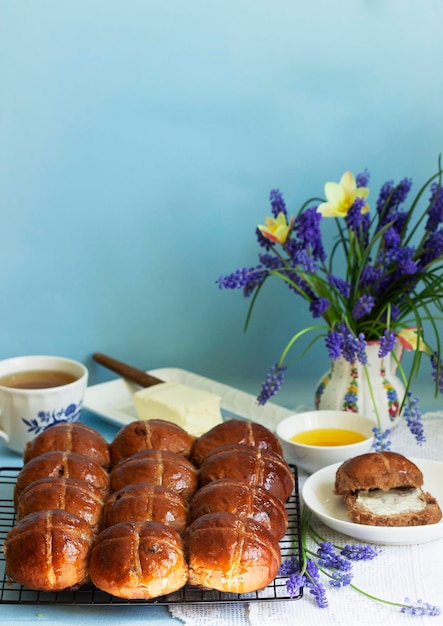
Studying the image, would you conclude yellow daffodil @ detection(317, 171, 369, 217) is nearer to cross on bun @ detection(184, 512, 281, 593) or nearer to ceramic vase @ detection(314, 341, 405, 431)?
ceramic vase @ detection(314, 341, 405, 431)

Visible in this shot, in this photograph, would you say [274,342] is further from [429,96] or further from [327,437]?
[429,96]

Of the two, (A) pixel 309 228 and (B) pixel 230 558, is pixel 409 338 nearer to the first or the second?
(A) pixel 309 228

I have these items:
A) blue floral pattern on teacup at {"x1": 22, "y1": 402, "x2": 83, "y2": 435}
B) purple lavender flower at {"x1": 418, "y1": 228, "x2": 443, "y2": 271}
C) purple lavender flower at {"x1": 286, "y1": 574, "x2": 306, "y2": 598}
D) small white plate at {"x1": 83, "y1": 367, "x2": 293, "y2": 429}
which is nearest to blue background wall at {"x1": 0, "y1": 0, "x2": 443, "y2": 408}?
small white plate at {"x1": 83, "y1": 367, "x2": 293, "y2": 429}

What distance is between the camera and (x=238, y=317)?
2.22m

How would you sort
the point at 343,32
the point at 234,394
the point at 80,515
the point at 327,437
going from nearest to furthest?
the point at 80,515 → the point at 327,437 → the point at 343,32 → the point at 234,394

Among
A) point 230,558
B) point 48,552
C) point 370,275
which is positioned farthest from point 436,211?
point 48,552

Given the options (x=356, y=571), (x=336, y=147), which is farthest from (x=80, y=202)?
(x=356, y=571)

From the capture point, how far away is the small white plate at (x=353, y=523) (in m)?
1.43

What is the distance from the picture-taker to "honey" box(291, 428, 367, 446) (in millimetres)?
1780

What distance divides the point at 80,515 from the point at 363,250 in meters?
0.85

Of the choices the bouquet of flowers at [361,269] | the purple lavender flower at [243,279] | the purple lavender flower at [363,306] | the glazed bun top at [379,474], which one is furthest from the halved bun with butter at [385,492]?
the purple lavender flower at [243,279]

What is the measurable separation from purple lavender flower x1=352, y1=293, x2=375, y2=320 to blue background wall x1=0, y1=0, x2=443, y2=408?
402 mm

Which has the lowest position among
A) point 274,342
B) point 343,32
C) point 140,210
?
point 274,342

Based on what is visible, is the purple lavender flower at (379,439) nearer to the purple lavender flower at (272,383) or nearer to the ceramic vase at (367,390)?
the ceramic vase at (367,390)
